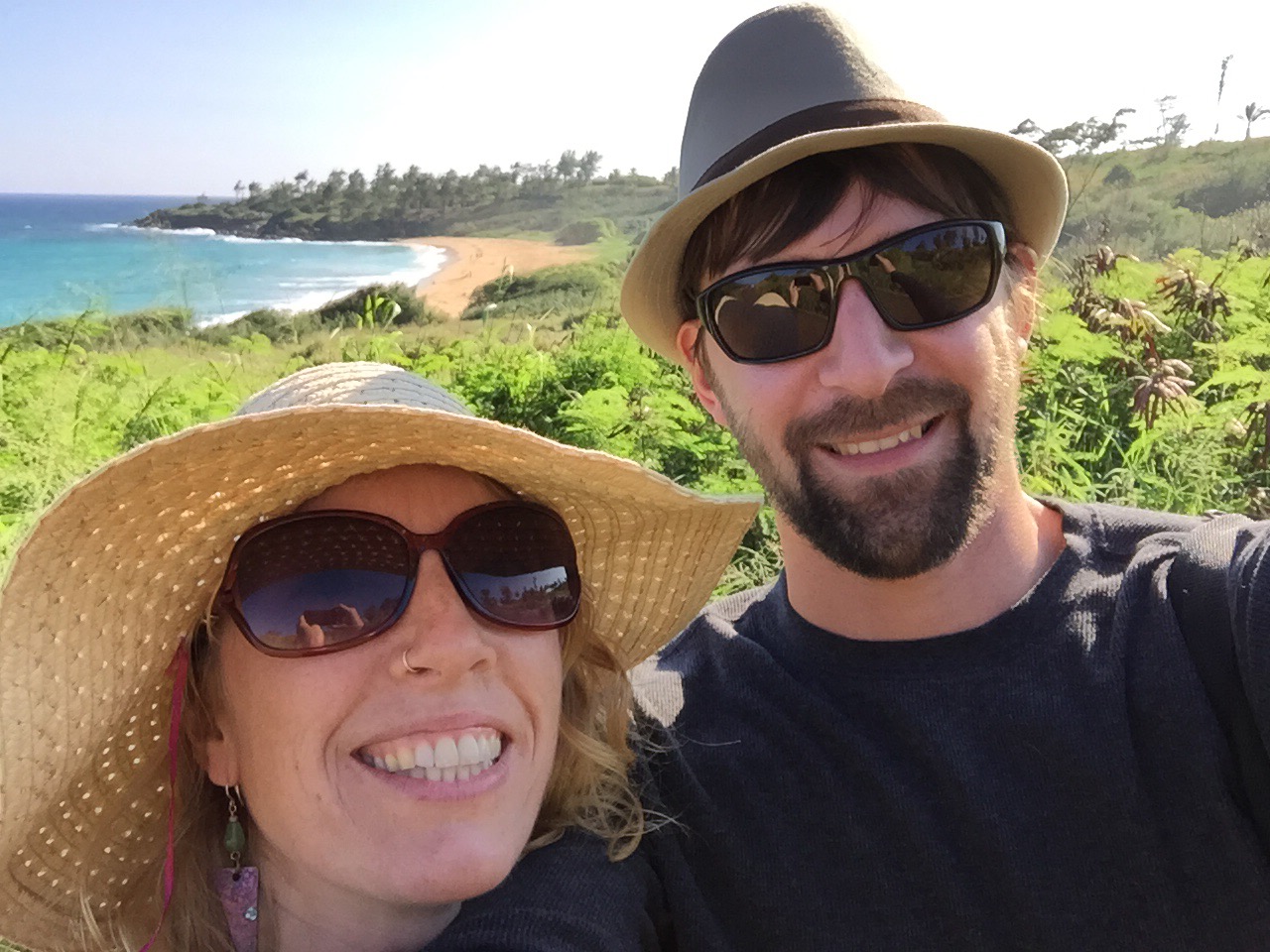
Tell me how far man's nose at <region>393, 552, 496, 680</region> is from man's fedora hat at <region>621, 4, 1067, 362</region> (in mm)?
955

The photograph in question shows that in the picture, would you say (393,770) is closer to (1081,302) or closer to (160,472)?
(160,472)

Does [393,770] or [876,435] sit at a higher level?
[876,435]

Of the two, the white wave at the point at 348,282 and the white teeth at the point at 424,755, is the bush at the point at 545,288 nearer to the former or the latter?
the white wave at the point at 348,282

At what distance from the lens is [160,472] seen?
1155 mm

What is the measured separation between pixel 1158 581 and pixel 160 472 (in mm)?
1587

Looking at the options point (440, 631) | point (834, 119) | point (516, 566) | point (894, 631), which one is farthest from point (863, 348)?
point (440, 631)

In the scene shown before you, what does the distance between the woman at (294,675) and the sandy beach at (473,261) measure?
768 cm

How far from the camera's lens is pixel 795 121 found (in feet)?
5.79

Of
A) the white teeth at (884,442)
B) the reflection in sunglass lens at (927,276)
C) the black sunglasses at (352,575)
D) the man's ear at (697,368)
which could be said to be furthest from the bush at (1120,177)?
the black sunglasses at (352,575)

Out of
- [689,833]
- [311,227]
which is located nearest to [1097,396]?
[689,833]

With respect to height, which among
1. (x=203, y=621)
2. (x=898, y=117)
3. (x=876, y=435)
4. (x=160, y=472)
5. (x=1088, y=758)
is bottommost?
(x=1088, y=758)

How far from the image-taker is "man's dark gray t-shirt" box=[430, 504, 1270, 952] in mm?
1405

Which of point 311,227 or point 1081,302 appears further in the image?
point 311,227

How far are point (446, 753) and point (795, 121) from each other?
1.30 m
